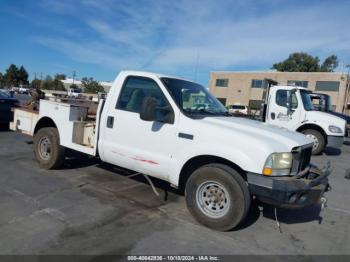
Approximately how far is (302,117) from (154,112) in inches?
315

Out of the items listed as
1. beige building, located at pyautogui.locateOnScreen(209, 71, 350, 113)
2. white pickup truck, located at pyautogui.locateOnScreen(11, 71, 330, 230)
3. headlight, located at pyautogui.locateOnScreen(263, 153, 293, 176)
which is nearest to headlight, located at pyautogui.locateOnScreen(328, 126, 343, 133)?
white pickup truck, located at pyautogui.locateOnScreen(11, 71, 330, 230)

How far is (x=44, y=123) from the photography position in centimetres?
635

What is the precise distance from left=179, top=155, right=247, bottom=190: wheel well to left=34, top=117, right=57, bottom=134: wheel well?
3.17 m

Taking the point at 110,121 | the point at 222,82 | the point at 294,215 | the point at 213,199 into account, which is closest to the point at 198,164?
the point at 213,199

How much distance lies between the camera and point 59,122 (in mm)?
5852

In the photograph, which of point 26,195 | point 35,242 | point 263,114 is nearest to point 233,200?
point 35,242

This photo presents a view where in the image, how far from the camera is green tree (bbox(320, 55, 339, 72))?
72.1m

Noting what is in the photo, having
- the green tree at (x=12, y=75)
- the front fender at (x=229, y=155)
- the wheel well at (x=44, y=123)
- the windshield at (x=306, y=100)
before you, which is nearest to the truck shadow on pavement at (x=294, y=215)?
the front fender at (x=229, y=155)

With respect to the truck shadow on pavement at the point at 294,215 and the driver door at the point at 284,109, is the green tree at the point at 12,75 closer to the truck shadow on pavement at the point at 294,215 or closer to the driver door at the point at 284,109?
the driver door at the point at 284,109

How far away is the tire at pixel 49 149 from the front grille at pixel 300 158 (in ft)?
13.8

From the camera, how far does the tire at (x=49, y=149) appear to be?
5938mm

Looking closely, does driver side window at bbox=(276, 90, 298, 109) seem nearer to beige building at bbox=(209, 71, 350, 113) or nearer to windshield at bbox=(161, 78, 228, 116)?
windshield at bbox=(161, 78, 228, 116)

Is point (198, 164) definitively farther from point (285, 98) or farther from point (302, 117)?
point (302, 117)

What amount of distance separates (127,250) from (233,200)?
1.39 metres
